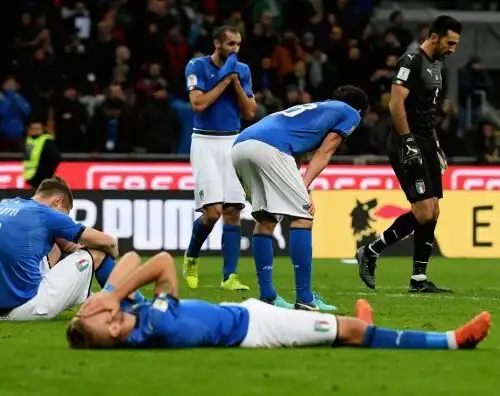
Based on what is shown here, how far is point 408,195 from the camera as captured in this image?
13344 millimetres

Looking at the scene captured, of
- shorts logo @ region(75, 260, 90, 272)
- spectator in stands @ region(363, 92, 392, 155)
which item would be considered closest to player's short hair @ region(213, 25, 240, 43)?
shorts logo @ region(75, 260, 90, 272)

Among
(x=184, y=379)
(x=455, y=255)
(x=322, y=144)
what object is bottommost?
(x=455, y=255)

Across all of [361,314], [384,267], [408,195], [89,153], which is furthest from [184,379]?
[89,153]

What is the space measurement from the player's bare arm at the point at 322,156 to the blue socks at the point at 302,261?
373 millimetres

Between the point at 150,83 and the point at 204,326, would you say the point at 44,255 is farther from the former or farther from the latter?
the point at 150,83

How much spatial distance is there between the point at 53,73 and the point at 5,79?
0.92 meters

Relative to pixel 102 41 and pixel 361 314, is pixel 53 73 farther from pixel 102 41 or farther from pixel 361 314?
pixel 361 314

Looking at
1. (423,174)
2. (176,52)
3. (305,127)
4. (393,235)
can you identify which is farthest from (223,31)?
(176,52)

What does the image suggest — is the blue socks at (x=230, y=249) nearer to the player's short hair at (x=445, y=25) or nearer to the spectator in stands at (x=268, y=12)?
the player's short hair at (x=445, y=25)

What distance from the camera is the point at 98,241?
9820 mm

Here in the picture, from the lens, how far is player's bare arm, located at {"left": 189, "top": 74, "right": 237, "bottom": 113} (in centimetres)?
1355

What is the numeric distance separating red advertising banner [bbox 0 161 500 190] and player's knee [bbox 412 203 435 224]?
671 centimetres

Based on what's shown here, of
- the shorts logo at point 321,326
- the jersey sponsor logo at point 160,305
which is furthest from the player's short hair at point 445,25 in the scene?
the jersey sponsor logo at point 160,305

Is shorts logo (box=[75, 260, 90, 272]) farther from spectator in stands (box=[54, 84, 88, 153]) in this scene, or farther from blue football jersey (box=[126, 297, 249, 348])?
spectator in stands (box=[54, 84, 88, 153])
